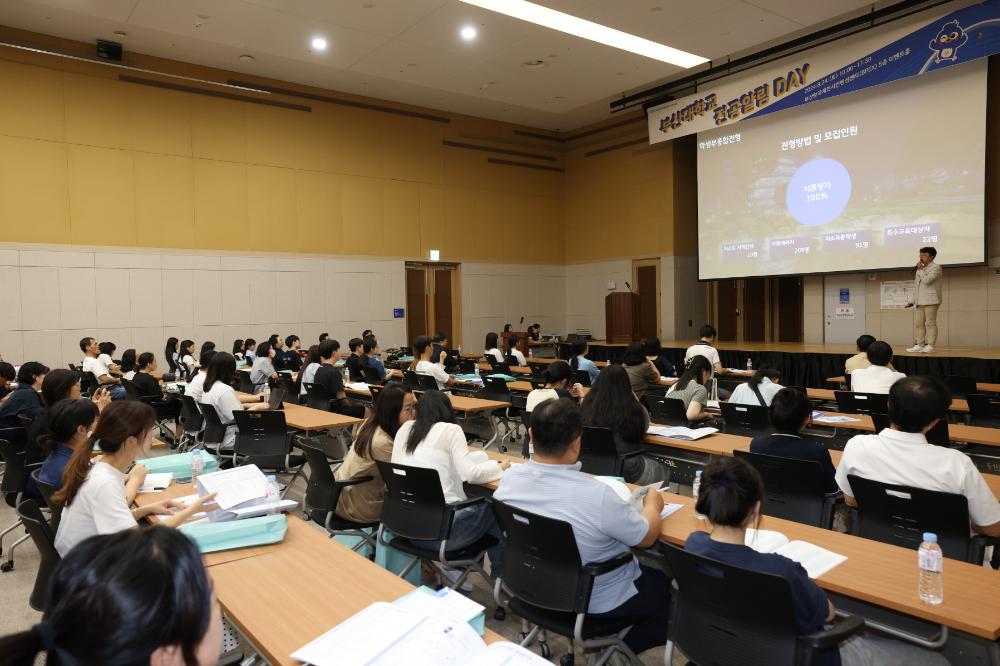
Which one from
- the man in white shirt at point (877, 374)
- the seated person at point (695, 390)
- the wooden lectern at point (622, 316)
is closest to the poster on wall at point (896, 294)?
the wooden lectern at point (622, 316)

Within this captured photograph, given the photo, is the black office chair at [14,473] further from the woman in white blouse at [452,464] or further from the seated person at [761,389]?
the seated person at [761,389]

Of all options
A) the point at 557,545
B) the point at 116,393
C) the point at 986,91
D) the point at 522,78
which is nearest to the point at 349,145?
the point at 522,78

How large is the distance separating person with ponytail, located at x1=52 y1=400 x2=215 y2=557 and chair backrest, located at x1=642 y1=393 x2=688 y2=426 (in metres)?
3.62

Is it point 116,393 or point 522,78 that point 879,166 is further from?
point 116,393

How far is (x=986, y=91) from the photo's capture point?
9.82 meters

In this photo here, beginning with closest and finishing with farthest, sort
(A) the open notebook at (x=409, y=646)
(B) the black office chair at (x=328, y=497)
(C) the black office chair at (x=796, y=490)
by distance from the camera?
(A) the open notebook at (x=409, y=646) < (C) the black office chair at (x=796, y=490) < (B) the black office chair at (x=328, y=497)

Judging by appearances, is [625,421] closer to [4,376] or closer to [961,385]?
[961,385]

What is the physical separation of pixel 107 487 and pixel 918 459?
3308 millimetres

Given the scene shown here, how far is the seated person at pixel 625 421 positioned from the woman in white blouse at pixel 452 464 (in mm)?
1090

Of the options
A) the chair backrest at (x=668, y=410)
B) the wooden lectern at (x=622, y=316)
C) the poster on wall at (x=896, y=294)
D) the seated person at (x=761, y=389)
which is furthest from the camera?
the wooden lectern at (x=622, y=316)

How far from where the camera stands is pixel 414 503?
325 centimetres

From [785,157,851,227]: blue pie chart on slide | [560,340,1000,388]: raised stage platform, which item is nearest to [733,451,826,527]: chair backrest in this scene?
[560,340,1000,388]: raised stage platform

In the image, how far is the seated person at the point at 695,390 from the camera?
5.21 metres

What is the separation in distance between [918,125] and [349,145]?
10.6 m
